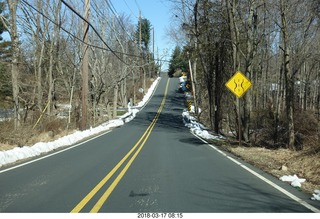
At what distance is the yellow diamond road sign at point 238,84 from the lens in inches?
748

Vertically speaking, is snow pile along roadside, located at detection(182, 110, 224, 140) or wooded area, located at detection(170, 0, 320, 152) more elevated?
wooded area, located at detection(170, 0, 320, 152)

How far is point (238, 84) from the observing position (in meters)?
19.1

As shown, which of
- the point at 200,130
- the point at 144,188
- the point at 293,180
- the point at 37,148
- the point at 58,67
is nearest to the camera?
the point at 144,188

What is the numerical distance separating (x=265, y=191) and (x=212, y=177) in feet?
6.47

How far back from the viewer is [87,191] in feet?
26.0

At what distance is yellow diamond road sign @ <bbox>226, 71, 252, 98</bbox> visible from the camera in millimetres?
19000

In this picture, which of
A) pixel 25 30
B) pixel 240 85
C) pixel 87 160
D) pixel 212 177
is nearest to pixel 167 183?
pixel 212 177

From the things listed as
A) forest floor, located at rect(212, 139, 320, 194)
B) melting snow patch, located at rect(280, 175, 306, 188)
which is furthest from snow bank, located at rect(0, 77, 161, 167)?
melting snow patch, located at rect(280, 175, 306, 188)

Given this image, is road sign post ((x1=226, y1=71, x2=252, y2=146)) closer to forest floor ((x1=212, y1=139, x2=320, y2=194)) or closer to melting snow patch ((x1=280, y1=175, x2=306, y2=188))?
forest floor ((x1=212, y1=139, x2=320, y2=194))

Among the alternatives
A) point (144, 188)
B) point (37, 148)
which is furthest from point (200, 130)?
point (144, 188)

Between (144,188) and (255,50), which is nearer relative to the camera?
(144,188)

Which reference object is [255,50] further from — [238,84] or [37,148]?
[37,148]

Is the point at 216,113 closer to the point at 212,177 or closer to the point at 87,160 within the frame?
the point at 87,160

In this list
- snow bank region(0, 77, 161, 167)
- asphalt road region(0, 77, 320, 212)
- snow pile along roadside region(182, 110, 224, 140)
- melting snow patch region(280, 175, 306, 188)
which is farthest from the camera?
snow pile along roadside region(182, 110, 224, 140)
